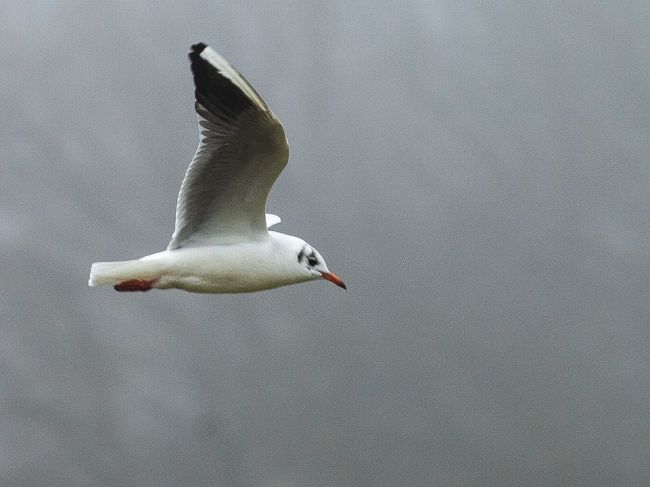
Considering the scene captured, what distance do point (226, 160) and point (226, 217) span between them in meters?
0.37

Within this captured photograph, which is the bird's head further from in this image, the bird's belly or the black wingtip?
the black wingtip

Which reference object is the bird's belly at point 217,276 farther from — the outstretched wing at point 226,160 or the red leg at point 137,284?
the outstretched wing at point 226,160

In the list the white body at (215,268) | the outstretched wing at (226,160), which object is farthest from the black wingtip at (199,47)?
the white body at (215,268)

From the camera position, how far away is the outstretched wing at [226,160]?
8180 mm

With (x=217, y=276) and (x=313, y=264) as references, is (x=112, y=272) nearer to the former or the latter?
(x=217, y=276)

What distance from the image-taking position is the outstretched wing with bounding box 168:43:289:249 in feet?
26.8

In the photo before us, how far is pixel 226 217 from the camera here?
8.72m

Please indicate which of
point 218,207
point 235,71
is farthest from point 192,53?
point 218,207

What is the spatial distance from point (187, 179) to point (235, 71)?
26.0 inches

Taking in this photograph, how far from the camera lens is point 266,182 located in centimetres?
850

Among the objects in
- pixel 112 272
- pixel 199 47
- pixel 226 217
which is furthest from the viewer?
pixel 226 217

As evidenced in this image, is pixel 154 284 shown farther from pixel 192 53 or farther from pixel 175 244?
pixel 192 53

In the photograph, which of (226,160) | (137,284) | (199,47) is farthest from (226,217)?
(199,47)

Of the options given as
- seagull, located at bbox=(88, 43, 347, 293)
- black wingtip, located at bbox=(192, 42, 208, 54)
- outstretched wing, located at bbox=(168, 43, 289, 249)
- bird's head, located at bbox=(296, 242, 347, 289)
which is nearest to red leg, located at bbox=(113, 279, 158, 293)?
seagull, located at bbox=(88, 43, 347, 293)
